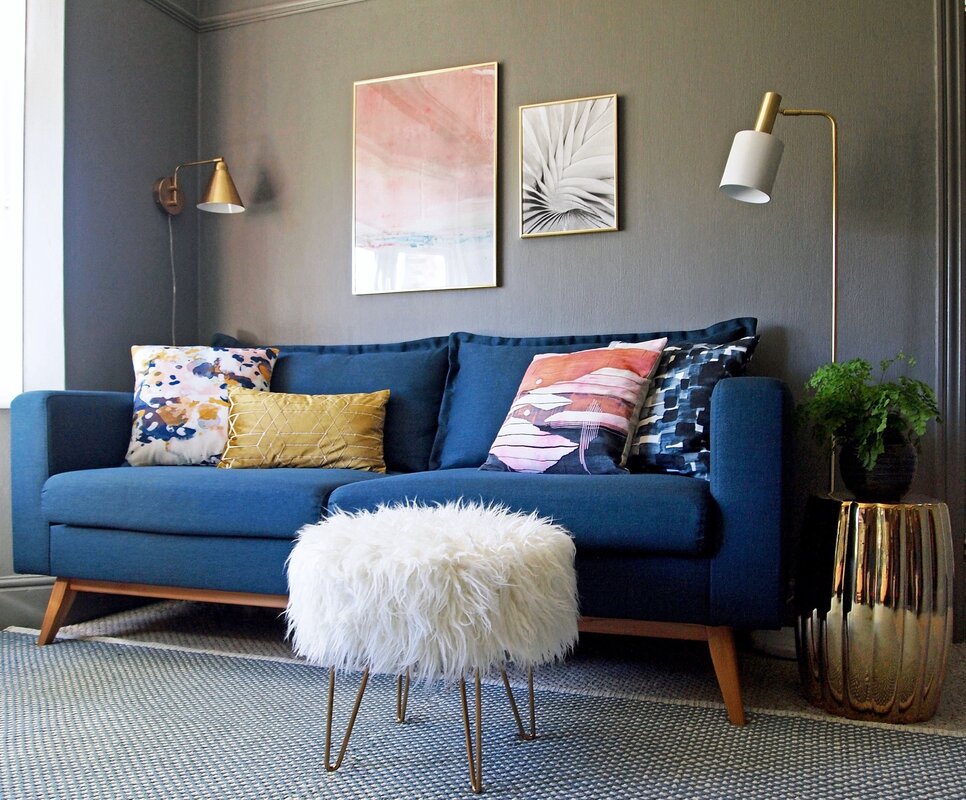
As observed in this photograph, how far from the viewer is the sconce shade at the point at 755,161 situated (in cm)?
227

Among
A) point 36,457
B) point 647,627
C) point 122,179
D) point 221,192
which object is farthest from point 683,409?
point 122,179

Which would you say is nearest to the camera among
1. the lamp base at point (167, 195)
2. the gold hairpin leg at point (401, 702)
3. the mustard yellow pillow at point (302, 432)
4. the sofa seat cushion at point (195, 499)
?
the gold hairpin leg at point (401, 702)

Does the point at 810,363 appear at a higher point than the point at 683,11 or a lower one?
lower

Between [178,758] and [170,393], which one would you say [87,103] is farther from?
[178,758]

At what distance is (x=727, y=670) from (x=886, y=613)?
352mm

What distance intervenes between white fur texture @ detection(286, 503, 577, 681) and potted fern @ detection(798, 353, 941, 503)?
2.70 feet

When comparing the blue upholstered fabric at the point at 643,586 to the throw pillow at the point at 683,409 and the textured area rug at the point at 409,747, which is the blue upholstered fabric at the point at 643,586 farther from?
the throw pillow at the point at 683,409

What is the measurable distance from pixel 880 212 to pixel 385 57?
1.86 metres

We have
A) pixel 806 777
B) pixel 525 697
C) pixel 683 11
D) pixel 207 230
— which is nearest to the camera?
pixel 806 777

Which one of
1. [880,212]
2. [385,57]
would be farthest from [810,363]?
[385,57]

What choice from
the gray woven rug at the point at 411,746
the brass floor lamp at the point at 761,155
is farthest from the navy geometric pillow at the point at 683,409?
the gray woven rug at the point at 411,746

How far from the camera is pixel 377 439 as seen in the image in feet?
8.32

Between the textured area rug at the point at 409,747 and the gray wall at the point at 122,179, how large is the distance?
1322 mm

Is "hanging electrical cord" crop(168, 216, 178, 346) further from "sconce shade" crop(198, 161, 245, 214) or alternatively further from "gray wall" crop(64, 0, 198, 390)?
"sconce shade" crop(198, 161, 245, 214)
